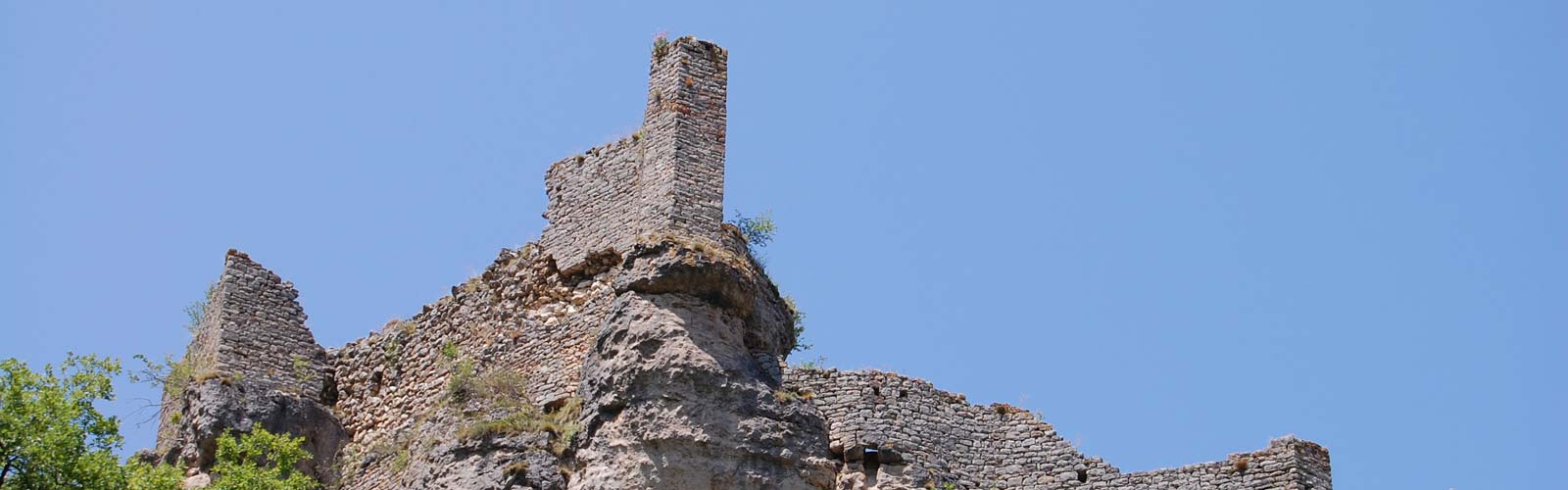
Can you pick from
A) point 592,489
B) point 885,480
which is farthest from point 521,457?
→ point 885,480

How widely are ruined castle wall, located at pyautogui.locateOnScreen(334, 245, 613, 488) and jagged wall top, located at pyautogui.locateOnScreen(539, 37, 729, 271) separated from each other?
0.53 meters

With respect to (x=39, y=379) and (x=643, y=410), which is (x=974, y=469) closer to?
(x=643, y=410)

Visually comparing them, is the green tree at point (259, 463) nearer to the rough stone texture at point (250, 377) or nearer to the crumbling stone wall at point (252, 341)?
the rough stone texture at point (250, 377)

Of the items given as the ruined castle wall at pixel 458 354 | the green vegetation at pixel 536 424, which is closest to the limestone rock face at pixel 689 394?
the green vegetation at pixel 536 424

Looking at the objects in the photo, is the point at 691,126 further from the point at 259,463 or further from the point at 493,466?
the point at 259,463

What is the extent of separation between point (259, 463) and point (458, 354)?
282 centimetres

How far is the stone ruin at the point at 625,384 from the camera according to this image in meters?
39.7

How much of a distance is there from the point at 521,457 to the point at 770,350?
3196mm

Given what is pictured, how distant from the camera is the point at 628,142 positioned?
144 feet

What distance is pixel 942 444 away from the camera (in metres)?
40.5

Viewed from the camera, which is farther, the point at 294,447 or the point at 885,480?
the point at 294,447

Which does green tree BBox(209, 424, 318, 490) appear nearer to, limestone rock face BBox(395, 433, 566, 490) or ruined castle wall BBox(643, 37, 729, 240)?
limestone rock face BBox(395, 433, 566, 490)

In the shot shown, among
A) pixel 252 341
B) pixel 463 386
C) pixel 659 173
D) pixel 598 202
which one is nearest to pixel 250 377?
pixel 252 341

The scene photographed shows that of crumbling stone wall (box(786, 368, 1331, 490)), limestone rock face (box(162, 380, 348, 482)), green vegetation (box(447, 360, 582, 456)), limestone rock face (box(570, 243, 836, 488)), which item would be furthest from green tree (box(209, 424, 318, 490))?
crumbling stone wall (box(786, 368, 1331, 490))
